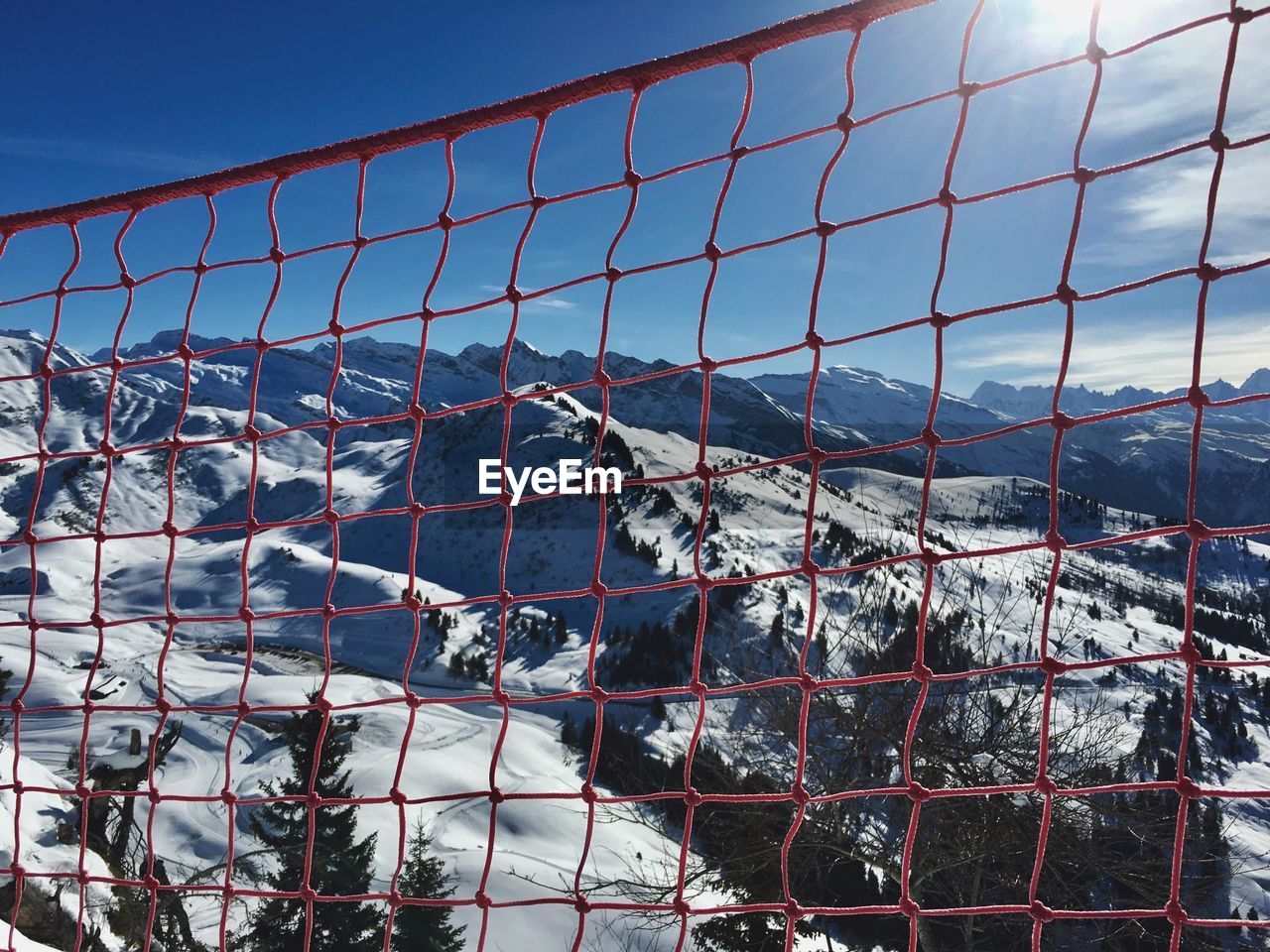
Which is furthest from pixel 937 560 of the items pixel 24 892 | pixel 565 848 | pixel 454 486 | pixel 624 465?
pixel 454 486

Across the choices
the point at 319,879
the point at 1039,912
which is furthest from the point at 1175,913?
the point at 319,879

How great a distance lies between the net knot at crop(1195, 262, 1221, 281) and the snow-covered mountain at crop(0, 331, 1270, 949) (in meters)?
1.05

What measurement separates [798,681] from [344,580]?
95.3m

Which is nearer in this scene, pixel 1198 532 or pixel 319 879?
pixel 1198 532

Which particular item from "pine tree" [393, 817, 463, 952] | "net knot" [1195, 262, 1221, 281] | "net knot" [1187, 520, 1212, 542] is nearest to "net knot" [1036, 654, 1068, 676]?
"net knot" [1187, 520, 1212, 542]

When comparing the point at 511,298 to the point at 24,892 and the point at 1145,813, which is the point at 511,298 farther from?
the point at 24,892

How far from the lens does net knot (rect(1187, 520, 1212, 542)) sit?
2186 mm

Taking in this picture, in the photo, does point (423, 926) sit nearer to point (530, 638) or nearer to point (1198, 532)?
point (1198, 532)

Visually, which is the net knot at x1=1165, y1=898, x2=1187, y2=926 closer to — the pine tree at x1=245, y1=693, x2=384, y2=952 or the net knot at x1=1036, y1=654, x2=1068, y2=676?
the net knot at x1=1036, y1=654, x2=1068, y2=676

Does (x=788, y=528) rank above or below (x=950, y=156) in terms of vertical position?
above

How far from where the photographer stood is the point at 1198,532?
2.25m

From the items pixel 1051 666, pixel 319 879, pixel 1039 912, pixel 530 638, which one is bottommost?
pixel 319 879

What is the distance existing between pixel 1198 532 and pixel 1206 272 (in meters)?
0.68

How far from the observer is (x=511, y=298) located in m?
3.09
